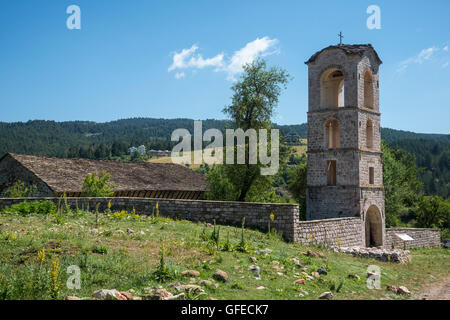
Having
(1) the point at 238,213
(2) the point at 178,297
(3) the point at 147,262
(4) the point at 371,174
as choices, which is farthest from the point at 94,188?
(2) the point at 178,297

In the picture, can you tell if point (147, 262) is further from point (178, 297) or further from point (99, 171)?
point (99, 171)

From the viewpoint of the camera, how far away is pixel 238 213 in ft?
49.2

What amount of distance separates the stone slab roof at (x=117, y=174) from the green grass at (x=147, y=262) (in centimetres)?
1233

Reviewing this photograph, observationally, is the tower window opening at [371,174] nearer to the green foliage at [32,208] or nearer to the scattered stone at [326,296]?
the scattered stone at [326,296]

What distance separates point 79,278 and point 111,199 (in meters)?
9.62

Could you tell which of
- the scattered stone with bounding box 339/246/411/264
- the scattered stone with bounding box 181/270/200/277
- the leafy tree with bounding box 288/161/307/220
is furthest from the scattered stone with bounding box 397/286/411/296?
the leafy tree with bounding box 288/161/307/220

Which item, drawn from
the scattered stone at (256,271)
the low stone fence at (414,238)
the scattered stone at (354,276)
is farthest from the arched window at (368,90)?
the scattered stone at (256,271)

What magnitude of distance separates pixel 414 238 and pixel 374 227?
4177 millimetres

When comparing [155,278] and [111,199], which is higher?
[111,199]

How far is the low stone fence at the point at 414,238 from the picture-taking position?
80.9 feet

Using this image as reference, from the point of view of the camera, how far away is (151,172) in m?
35.5

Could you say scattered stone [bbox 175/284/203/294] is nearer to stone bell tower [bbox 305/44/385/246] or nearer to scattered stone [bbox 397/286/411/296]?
scattered stone [bbox 397/286/411/296]
